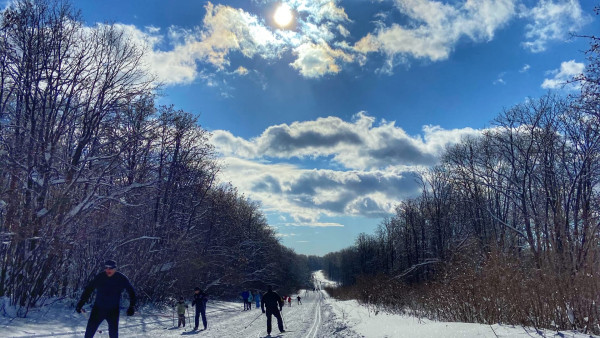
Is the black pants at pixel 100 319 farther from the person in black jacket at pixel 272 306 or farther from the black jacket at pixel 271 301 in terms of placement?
the black jacket at pixel 271 301

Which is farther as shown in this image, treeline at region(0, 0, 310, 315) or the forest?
treeline at region(0, 0, 310, 315)

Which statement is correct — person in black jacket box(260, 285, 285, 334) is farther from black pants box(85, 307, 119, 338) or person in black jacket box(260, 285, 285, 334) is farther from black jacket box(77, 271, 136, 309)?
black jacket box(77, 271, 136, 309)

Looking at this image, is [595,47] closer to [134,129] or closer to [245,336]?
[245,336]

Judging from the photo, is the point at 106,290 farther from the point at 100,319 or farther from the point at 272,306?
the point at 272,306

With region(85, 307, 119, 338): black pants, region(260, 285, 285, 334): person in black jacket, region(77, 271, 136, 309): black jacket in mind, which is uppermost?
region(77, 271, 136, 309): black jacket

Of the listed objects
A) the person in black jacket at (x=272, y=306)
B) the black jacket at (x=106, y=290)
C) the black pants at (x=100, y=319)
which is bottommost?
the person in black jacket at (x=272, y=306)

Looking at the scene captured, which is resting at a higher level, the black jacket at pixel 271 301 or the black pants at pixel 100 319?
the black pants at pixel 100 319

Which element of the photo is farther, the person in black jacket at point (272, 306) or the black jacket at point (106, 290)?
the person in black jacket at point (272, 306)

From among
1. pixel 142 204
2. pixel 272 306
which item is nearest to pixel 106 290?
pixel 272 306

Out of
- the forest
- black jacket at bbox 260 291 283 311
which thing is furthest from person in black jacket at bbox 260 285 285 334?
the forest

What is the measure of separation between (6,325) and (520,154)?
3467cm

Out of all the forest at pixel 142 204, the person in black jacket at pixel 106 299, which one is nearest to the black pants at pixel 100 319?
the person in black jacket at pixel 106 299

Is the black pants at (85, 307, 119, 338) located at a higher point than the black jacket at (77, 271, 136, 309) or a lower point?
lower

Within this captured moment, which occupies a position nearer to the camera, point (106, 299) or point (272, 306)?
point (106, 299)
